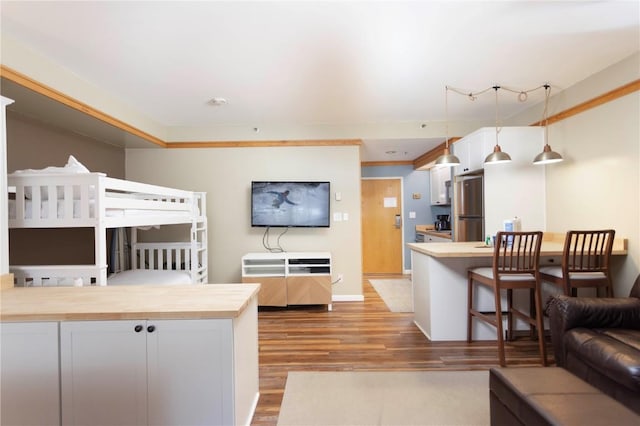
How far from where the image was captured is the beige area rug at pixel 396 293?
3.91 metres

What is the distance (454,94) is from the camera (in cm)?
320

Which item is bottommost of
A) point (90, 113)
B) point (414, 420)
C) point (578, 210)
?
point (414, 420)

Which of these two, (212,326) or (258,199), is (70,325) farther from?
(258,199)

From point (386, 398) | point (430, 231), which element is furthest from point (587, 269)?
point (430, 231)

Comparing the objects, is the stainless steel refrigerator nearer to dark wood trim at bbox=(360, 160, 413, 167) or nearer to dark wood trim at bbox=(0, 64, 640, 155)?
dark wood trim at bbox=(0, 64, 640, 155)

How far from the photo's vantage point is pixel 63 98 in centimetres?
254

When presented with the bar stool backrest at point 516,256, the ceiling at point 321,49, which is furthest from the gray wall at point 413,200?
the bar stool backrest at point 516,256

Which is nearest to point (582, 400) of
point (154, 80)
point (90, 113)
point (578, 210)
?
point (578, 210)

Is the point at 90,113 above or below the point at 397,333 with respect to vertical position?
above

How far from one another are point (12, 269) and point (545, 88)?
4.67m

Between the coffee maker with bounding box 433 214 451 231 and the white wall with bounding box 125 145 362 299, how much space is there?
6.82ft

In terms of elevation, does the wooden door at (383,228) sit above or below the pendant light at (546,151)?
below

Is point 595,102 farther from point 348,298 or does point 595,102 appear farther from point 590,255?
point 348,298

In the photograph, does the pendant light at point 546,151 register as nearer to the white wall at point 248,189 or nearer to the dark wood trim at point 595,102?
the dark wood trim at point 595,102
